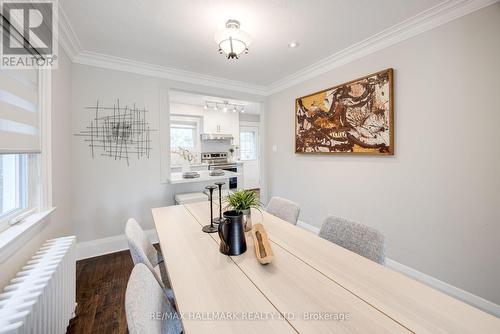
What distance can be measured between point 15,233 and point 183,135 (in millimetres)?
4537

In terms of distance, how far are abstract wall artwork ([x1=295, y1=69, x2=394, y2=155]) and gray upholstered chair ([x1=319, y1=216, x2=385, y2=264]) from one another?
1203mm

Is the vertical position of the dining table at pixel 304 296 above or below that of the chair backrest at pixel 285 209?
below

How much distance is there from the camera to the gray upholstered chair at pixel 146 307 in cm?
56

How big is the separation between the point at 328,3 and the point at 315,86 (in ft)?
4.16

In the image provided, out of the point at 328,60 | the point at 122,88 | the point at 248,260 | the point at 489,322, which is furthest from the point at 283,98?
the point at 489,322

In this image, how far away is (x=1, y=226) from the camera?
115cm

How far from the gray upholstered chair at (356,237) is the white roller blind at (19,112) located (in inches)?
75.7

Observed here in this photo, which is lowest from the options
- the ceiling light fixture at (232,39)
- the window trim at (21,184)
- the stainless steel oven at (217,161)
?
the window trim at (21,184)

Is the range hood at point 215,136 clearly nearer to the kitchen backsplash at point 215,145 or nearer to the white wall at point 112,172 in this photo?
the kitchen backsplash at point 215,145

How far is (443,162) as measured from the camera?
5.70 feet

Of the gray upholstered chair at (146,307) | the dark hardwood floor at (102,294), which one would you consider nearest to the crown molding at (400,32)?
the gray upholstered chair at (146,307)

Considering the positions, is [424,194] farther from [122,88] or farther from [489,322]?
[122,88]

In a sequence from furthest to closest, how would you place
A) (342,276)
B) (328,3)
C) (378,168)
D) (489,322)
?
1. (378,168)
2. (328,3)
3. (342,276)
4. (489,322)

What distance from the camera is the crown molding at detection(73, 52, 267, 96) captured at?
2392 millimetres
